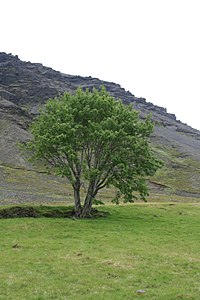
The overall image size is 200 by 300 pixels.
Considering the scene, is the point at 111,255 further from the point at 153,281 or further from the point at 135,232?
the point at 135,232

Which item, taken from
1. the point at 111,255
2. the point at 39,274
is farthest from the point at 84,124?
the point at 39,274

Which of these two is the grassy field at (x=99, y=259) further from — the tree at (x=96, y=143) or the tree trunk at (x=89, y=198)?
the tree at (x=96, y=143)

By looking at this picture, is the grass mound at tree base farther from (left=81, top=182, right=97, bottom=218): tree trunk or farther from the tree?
the tree

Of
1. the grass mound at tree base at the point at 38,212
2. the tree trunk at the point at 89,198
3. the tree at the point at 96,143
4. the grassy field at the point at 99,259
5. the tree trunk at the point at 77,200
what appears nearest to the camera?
the grassy field at the point at 99,259

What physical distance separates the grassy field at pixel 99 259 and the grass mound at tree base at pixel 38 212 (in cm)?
370

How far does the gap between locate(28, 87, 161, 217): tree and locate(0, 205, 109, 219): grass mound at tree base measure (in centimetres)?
225

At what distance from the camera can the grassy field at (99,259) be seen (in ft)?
66.5

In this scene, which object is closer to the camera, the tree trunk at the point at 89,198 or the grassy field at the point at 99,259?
the grassy field at the point at 99,259

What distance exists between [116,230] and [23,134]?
143 metres

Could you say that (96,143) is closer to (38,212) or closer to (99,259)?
(38,212)

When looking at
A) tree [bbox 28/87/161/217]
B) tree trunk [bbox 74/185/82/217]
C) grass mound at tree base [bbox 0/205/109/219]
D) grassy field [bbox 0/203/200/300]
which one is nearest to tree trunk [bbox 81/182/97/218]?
tree [bbox 28/87/161/217]

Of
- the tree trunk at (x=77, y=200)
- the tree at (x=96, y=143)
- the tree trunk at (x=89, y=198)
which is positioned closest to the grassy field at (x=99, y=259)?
the tree trunk at (x=89, y=198)

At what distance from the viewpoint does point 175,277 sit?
23.3 m

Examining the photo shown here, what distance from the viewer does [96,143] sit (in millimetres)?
52312
